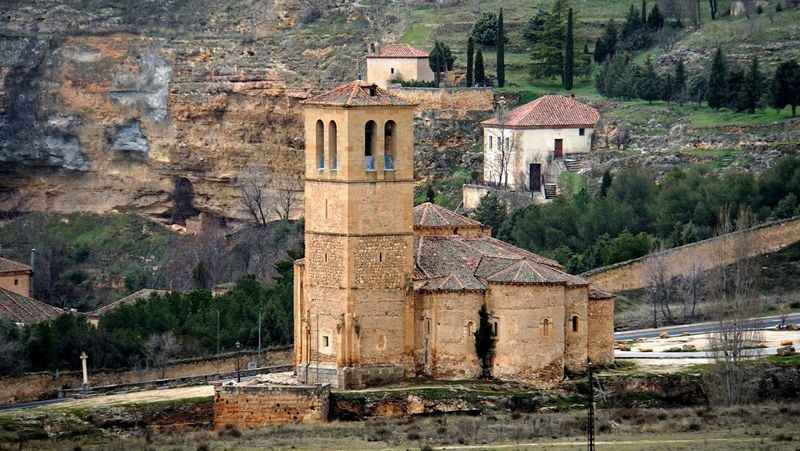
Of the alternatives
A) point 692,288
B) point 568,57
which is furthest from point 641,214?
point 568,57

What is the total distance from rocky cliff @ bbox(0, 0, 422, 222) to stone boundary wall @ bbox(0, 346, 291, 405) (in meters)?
34.4

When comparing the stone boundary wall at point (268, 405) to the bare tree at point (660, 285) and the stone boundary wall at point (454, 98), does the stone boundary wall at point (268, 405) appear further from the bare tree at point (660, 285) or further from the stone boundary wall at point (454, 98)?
the stone boundary wall at point (454, 98)

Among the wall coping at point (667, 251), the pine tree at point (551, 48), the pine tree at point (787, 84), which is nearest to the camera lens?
the wall coping at point (667, 251)

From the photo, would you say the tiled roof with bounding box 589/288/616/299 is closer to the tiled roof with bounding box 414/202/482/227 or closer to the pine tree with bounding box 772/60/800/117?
the tiled roof with bounding box 414/202/482/227

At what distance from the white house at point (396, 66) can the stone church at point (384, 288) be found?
32791mm

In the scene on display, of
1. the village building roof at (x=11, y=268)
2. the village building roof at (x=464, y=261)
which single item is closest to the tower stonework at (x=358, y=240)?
the village building roof at (x=464, y=261)

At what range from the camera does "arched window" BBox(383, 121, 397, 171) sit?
62219 mm

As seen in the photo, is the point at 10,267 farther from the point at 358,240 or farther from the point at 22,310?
the point at 358,240

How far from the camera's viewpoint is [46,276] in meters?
93.1

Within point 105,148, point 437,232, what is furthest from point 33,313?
point 105,148

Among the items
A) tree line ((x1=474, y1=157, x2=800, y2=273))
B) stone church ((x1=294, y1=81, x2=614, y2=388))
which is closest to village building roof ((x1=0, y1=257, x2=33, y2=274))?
tree line ((x1=474, y1=157, x2=800, y2=273))

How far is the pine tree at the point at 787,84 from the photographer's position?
87.8 meters

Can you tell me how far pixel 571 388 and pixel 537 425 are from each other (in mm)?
3178

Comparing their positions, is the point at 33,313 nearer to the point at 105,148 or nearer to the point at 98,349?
the point at 98,349
